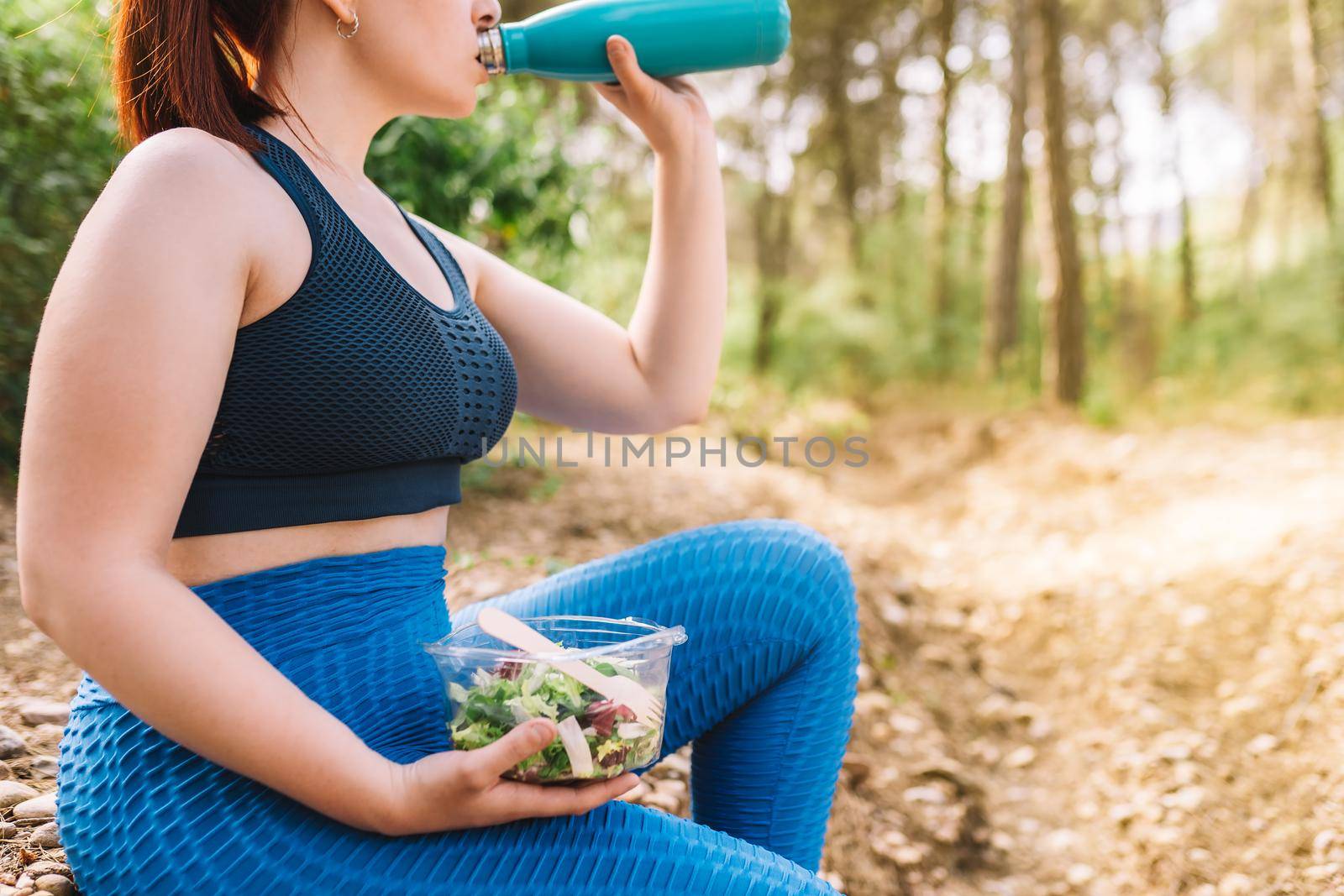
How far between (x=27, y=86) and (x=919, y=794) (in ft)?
10.3

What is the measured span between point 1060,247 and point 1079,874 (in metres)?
5.36

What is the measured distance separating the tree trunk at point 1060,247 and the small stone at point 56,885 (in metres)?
6.55

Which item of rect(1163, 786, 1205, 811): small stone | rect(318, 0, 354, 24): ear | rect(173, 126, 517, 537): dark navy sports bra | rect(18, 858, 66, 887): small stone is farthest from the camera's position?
rect(1163, 786, 1205, 811): small stone

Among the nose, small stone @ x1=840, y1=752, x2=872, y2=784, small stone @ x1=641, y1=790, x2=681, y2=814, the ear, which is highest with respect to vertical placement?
the nose

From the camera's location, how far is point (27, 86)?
2.74m

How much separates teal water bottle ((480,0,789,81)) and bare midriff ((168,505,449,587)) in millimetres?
627

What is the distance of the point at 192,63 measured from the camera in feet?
3.35

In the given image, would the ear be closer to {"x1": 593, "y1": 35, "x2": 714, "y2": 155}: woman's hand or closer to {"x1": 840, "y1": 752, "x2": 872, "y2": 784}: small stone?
{"x1": 593, "y1": 35, "x2": 714, "y2": 155}: woman's hand

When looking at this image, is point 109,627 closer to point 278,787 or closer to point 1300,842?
point 278,787

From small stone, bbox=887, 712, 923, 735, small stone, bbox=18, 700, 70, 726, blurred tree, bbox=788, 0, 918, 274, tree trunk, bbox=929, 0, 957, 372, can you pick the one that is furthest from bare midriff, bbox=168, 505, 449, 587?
blurred tree, bbox=788, 0, 918, 274

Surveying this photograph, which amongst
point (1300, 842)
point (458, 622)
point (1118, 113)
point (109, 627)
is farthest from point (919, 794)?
point (1118, 113)

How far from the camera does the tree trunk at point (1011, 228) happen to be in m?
8.56

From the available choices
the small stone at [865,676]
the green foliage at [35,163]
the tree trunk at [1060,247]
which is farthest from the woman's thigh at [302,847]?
the tree trunk at [1060,247]

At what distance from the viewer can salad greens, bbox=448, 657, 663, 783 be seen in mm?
867
